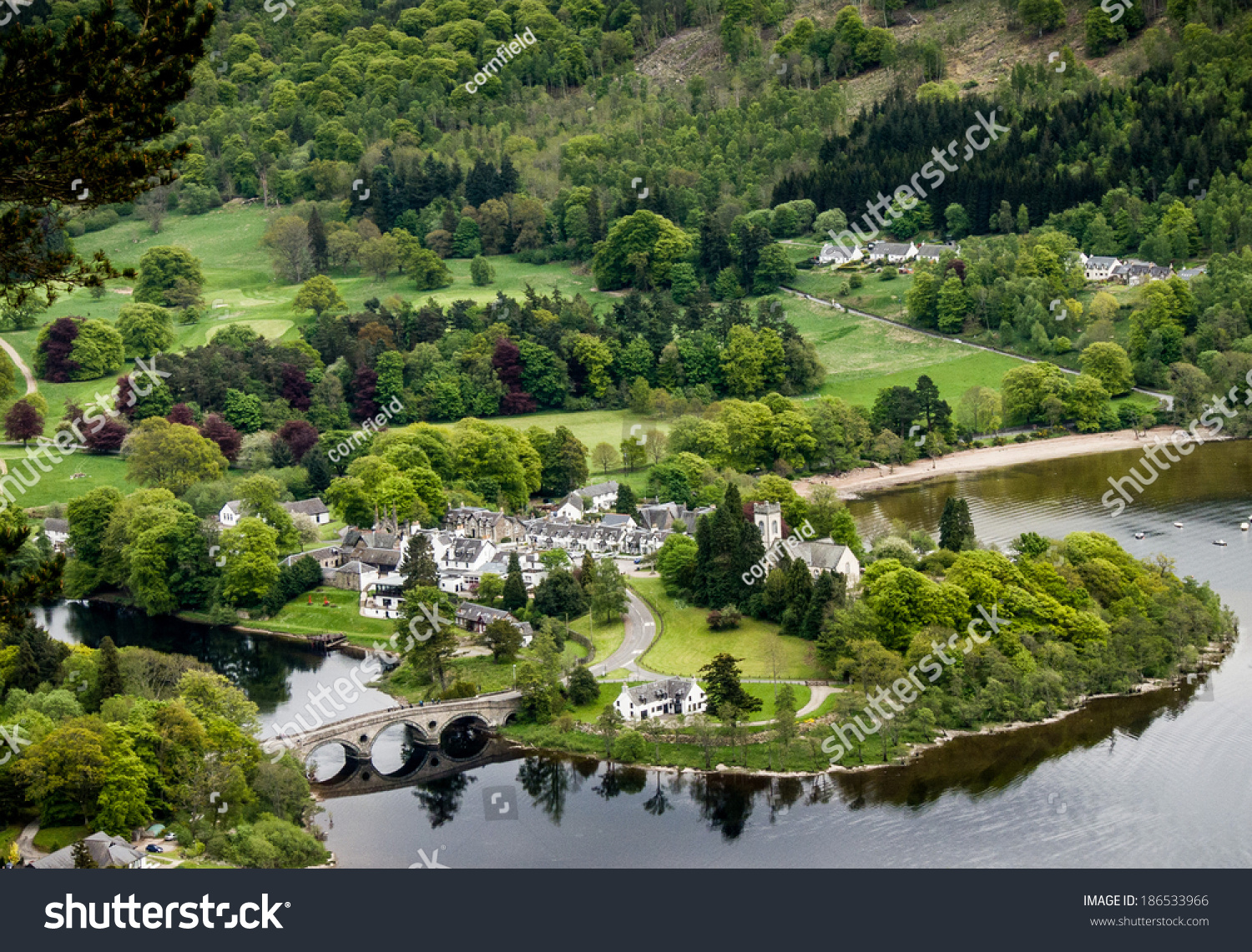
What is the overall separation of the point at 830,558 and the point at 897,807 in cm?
1817

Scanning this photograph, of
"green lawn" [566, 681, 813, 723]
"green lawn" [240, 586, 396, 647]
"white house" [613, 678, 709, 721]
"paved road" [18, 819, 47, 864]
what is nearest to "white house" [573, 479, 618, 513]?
"green lawn" [240, 586, 396, 647]

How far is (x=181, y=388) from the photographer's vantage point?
3824 inches

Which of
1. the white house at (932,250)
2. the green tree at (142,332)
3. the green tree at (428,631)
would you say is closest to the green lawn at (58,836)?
the green tree at (428,631)

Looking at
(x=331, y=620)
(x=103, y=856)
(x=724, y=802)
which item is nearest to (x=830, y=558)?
(x=724, y=802)

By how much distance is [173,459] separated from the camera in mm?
86125

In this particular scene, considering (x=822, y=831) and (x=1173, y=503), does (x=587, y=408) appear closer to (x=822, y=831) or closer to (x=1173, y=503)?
(x=1173, y=503)

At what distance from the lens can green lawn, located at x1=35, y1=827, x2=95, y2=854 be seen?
1797 inches

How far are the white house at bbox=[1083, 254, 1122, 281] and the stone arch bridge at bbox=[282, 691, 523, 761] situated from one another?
7032 centimetres

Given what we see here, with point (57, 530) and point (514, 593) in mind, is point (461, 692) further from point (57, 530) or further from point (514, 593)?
point (57, 530)

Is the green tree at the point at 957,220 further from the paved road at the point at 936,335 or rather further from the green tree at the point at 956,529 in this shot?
the green tree at the point at 956,529

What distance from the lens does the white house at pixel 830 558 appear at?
66125 millimetres

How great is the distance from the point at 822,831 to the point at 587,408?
2270 inches

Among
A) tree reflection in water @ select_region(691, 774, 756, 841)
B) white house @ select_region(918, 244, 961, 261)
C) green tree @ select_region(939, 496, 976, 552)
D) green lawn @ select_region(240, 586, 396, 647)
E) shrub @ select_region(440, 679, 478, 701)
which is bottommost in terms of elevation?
green lawn @ select_region(240, 586, 396, 647)

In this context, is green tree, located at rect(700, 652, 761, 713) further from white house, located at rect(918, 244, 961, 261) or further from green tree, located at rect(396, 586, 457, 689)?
white house, located at rect(918, 244, 961, 261)
